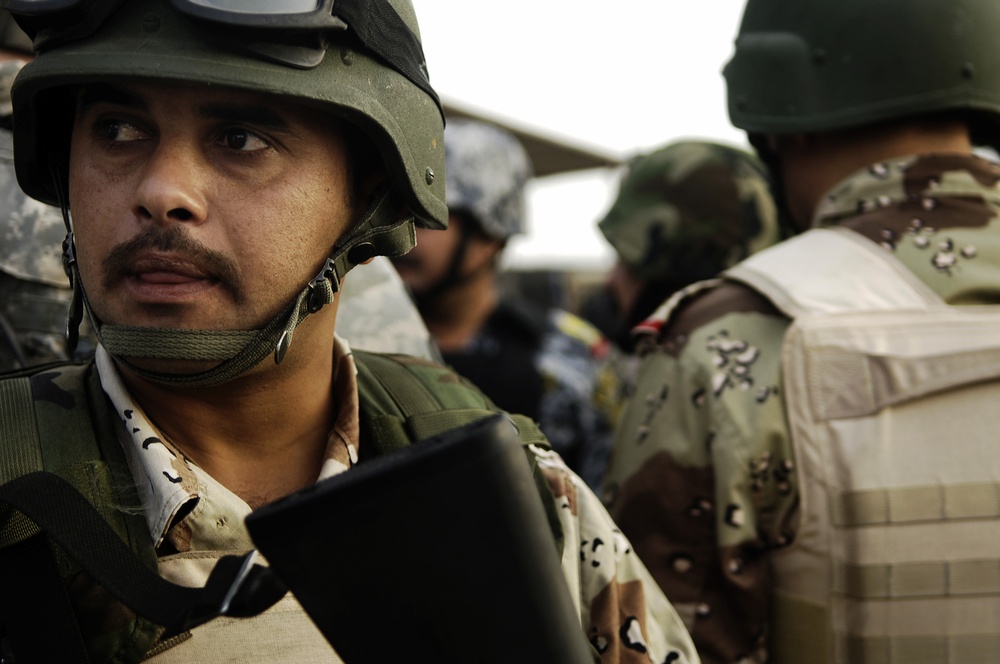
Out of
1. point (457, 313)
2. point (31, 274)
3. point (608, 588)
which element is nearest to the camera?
point (608, 588)

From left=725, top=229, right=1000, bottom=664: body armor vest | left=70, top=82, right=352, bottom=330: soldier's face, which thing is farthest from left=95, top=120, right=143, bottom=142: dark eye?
left=725, top=229, right=1000, bottom=664: body armor vest

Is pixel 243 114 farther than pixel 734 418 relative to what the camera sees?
No

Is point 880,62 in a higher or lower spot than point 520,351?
higher

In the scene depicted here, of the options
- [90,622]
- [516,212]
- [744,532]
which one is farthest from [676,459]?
[516,212]

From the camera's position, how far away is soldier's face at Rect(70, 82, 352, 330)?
1.69 m

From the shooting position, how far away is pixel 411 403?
202 centimetres

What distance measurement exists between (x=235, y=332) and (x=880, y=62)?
73.1 inches

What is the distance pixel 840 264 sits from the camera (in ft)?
7.93

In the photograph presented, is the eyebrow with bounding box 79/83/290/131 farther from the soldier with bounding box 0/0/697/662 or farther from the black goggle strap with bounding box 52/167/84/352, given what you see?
the black goggle strap with bounding box 52/167/84/352

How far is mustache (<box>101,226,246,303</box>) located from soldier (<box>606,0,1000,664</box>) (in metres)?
1.13

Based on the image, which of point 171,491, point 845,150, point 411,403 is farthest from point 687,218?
point 171,491

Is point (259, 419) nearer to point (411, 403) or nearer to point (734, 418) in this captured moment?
point (411, 403)

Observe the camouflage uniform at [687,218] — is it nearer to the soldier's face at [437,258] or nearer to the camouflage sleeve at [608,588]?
the soldier's face at [437,258]

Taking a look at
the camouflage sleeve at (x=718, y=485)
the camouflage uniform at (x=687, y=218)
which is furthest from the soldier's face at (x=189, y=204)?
the camouflage uniform at (x=687, y=218)
